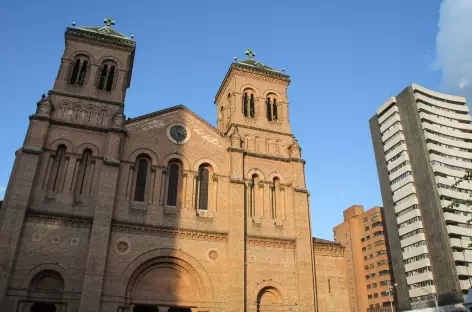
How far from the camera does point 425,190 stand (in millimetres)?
63781

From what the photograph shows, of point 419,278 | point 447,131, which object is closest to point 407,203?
point 419,278

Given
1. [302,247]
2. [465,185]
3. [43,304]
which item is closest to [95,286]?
[43,304]

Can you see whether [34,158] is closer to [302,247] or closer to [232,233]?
[232,233]

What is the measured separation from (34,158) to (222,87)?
1788cm

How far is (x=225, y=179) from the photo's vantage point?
94.0 ft

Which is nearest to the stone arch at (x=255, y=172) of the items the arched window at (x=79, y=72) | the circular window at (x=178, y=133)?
the circular window at (x=178, y=133)

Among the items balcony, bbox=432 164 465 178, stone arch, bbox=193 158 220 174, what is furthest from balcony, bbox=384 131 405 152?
stone arch, bbox=193 158 220 174

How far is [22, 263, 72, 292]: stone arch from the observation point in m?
21.7

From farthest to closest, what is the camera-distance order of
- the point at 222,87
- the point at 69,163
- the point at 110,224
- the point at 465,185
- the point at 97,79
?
the point at 465,185 < the point at 222,87 < the point at 97,79 < the point at 69,163 < the point at 110,224

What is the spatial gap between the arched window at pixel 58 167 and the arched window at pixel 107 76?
625 centimetres

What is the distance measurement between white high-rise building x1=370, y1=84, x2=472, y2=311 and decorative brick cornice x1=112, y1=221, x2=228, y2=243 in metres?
42.4

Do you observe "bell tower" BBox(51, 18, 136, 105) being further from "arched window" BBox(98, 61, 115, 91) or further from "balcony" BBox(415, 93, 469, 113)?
"balcony" BBox(415, 93, 469, 113)

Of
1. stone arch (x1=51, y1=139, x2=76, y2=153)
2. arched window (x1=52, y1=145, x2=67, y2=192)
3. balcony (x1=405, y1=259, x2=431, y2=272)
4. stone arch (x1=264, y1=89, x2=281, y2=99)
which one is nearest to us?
arched window (x1=52, y1=145, x2=67, y2=192)

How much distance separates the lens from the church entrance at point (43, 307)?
72.2ft
